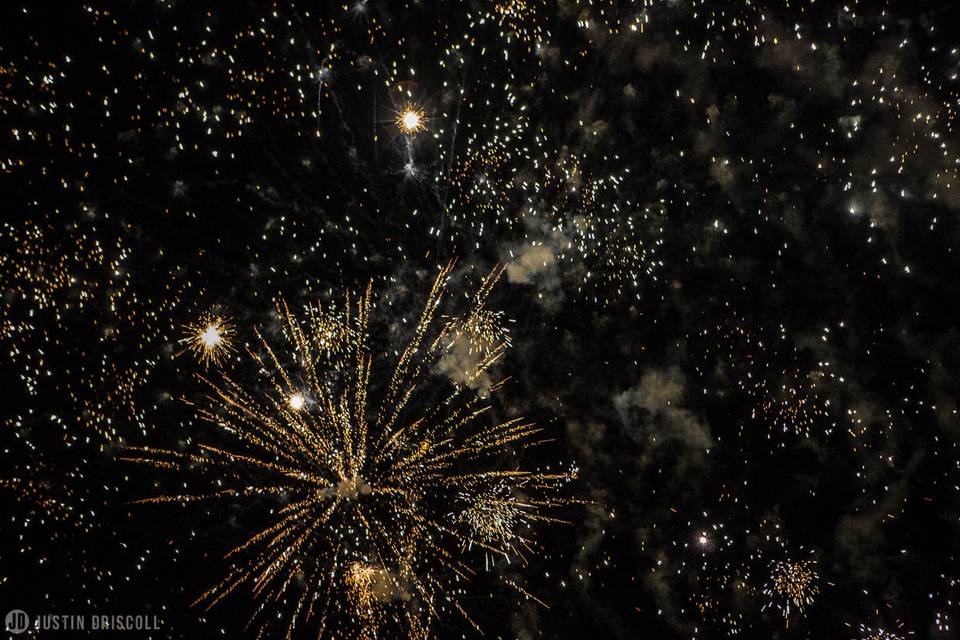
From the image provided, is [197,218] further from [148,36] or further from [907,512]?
[907,512]

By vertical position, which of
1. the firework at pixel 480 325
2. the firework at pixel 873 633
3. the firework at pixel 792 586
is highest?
the firework at pixel 480 325

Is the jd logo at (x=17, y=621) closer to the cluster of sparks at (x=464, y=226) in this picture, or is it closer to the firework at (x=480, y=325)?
the cluster of sparks at (x=464, y=226)

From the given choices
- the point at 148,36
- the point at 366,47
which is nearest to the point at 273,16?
the point at 366,47

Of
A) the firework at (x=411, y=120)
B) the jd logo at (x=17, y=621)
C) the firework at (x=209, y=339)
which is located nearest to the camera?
the firework at (x=411, y=120)

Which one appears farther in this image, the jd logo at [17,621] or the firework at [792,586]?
the firework at [792,586]

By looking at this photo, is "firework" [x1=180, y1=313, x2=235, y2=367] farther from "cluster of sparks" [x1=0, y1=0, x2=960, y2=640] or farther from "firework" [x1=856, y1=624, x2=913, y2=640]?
"firework" [x1=856, y1=624, x2=913, y2=640]

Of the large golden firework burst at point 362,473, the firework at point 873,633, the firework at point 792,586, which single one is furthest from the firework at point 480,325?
the firework at point 873,633

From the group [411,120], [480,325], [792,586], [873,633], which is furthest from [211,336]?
[873,633]

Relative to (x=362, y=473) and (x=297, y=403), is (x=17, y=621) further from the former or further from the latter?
(x=362, y=473)
